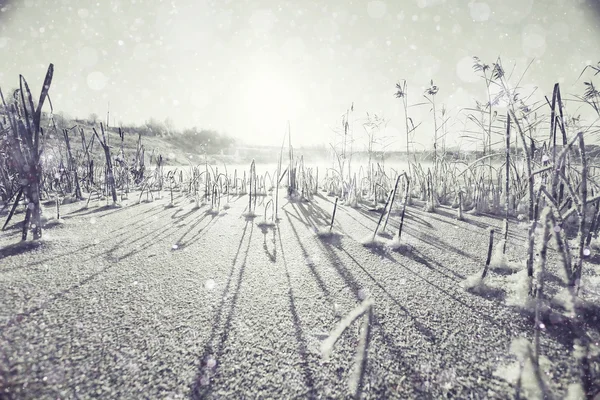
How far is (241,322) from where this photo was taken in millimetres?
792

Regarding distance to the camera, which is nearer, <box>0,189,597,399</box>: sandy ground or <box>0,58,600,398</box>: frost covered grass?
<box>0,189,597,399</box>: sandy ground

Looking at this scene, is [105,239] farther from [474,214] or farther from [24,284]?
[474,214]

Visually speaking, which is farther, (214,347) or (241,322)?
(241,322)

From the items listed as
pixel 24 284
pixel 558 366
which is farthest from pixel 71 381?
pixel 558 366

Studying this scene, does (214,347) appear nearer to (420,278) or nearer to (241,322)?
(241,322)

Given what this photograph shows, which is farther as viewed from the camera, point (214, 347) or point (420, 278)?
point (420, 278)

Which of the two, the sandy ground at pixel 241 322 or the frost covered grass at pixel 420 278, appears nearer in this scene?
the sandy ground at pixel 241 322

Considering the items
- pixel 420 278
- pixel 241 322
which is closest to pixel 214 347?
pixel 241 322

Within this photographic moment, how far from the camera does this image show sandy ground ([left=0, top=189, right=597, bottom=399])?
572mm

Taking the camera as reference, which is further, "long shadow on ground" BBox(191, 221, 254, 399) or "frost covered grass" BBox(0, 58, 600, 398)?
"frost covered grass" BBox(0, 58, 600, 398)

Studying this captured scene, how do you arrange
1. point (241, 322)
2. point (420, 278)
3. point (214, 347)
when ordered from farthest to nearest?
point (420, 278) < point (241, 322) < point (214, 347)

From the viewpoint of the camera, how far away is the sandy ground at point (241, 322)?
0.57 m

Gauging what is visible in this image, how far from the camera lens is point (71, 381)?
0.55 meters

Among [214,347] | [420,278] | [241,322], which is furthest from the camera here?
[420,278]
